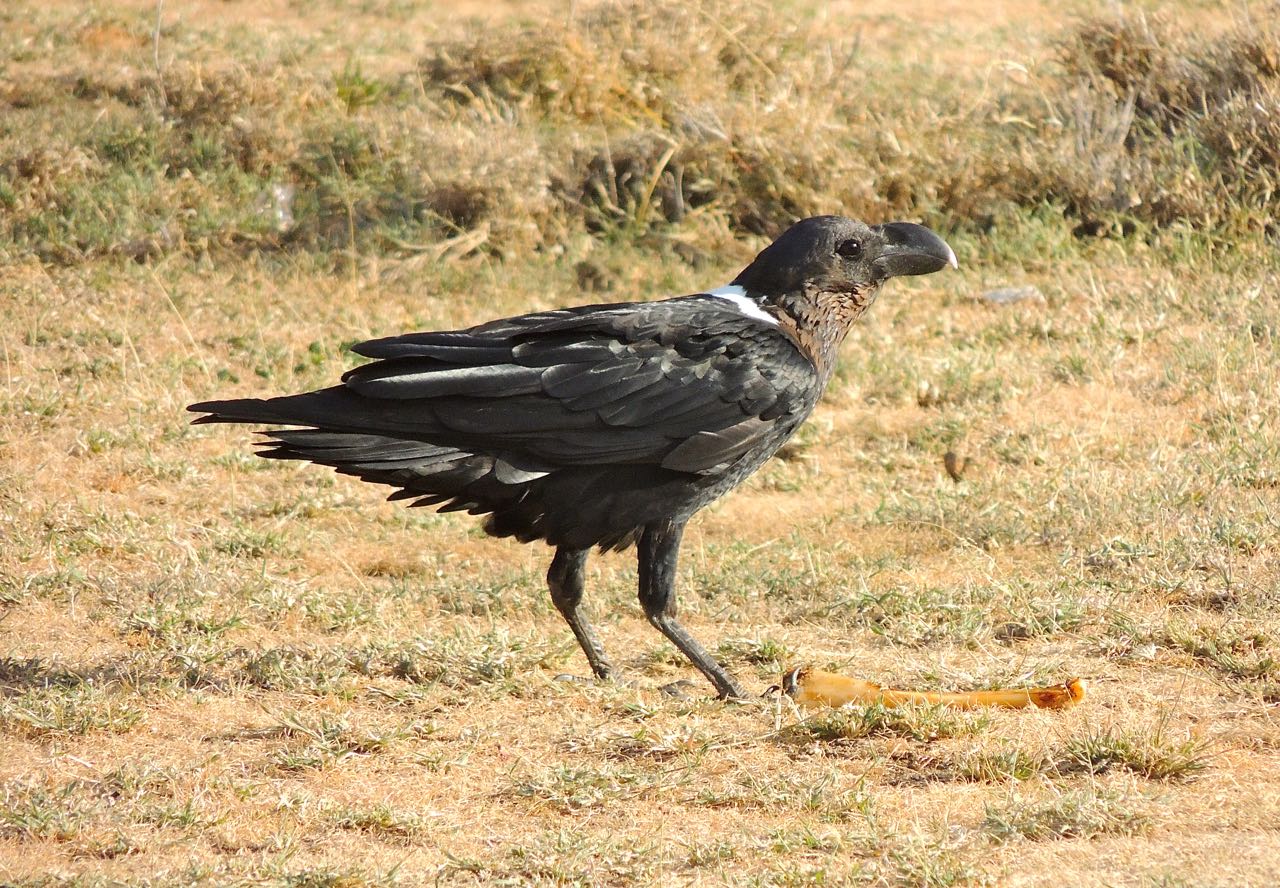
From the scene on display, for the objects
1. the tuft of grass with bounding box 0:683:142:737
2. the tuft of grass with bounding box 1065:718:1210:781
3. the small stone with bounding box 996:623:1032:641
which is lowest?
the tuft of grass with bounding box 0:683:142:737

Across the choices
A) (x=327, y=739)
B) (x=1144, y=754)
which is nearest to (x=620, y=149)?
(x=327, y=739)

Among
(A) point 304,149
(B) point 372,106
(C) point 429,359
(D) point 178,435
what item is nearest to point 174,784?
(C) point 429,359

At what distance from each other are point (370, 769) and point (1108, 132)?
257 inches

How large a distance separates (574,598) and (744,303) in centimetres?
108

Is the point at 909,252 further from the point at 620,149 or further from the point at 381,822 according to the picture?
the point at 620,149

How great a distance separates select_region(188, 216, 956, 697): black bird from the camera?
4406mm

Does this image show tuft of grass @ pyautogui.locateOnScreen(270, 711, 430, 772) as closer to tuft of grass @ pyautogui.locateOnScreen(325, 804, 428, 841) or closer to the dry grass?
the dry grass

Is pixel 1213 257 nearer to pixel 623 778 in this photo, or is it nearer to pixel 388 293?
pixel 388 293

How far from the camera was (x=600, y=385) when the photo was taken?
14.9 ft

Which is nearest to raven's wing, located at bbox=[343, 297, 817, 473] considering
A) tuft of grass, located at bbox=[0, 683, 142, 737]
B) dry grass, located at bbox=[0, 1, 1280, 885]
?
dry grass, located at bbox=[0, 1, 1280, 885]

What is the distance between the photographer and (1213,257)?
8.28 m

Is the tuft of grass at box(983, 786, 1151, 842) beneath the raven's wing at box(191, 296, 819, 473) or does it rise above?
beneath

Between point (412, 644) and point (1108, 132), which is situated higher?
point (1108, 132)

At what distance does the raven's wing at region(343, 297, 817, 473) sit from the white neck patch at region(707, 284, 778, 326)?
0.32 ft
